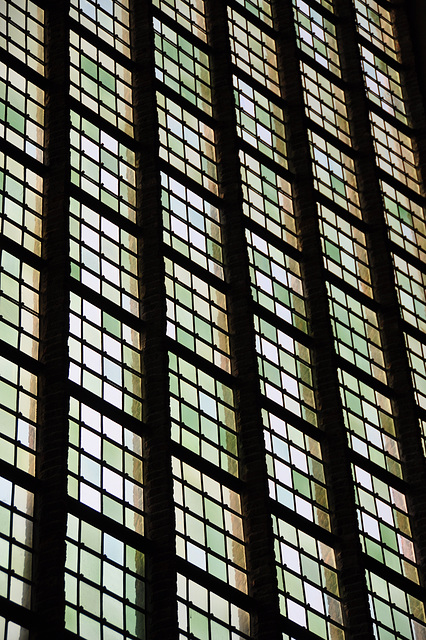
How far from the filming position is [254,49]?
2875 cm

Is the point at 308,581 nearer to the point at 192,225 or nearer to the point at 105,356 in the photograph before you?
the point at 105,356

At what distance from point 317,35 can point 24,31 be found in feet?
26.2

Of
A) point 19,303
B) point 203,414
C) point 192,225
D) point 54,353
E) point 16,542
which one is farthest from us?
point 192,225

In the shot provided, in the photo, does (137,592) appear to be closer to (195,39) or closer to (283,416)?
(283,416)

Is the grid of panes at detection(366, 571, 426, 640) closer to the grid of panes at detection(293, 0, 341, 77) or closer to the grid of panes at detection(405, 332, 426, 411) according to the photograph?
the grid of panes at detection(405, 332, 426, 411)

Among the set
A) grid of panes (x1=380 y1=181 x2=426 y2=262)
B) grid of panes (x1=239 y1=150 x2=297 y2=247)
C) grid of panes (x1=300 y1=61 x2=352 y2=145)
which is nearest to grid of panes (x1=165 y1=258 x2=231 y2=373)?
grid of panes (x1=239 y1=150 x2=297 y2=247)

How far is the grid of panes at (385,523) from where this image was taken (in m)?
23.0

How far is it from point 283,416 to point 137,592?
4721 millimetres

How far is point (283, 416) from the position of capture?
76.3 ft

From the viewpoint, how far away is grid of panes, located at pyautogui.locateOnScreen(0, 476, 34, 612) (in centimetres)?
1811

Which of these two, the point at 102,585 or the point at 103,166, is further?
the point at 103,166

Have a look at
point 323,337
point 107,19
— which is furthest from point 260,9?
point 323,337

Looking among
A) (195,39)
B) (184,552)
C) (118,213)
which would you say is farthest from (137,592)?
(195,39)

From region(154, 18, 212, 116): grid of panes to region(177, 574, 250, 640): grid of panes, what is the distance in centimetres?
943
